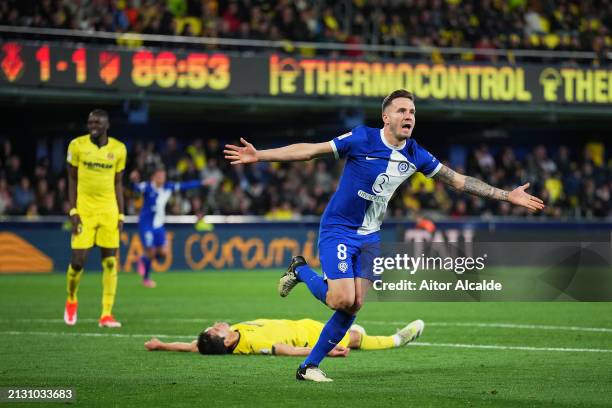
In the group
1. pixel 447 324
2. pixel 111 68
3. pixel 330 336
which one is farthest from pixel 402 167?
pixel 111 68

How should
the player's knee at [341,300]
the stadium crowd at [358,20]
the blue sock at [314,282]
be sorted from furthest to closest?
1. the stadium crowd at [358,20]
2. the blue sock at [314,282]
3. the player's knee at [341,300]

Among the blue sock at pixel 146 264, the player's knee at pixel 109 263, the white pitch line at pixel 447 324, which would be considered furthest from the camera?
the blue sock at pixel 146 264

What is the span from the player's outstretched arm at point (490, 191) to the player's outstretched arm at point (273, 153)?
119 centimetres

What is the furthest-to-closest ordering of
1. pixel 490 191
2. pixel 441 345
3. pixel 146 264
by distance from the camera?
pixel 146 264 < pixel 441 345 < pixel 490 191

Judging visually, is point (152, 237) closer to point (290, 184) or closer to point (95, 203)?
point (290, 184)

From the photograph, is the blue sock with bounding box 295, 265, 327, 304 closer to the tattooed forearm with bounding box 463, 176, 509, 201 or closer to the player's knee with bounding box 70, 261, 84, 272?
the tattooed forearm with bounding box 463, 176, 509, 201

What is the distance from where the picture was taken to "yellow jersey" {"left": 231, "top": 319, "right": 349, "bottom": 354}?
35.3 ft

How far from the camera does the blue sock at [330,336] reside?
901cm

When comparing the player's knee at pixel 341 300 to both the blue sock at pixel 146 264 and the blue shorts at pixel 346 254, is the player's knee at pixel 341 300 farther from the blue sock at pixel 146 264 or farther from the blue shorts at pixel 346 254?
the blue sock at pixel 146 264

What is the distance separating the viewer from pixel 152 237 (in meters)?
22.8

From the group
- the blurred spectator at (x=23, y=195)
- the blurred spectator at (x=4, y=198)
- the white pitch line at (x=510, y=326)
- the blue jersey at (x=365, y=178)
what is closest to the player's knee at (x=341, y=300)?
the blue jersey at (x=365, y=178)

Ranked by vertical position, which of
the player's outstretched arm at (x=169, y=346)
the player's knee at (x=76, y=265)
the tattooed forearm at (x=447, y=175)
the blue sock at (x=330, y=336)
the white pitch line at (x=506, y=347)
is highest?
the tattooed forearm at (x=447, y=175)

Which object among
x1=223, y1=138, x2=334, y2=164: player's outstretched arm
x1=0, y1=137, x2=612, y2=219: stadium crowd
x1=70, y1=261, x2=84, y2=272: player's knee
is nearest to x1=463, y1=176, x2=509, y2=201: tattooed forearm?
x1=223, y1=138, x2=334, y2=164: player's outstretched arm

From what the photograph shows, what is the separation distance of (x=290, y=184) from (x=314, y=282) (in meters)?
21.9
